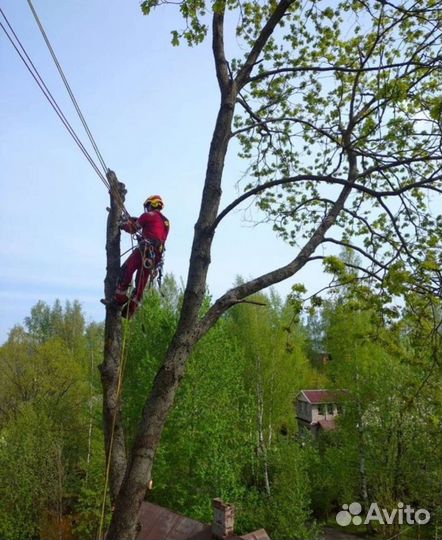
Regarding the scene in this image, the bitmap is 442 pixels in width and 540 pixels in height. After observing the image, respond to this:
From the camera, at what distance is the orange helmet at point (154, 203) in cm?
624

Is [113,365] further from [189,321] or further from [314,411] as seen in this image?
[314,411]

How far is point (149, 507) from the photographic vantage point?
40.7 ft

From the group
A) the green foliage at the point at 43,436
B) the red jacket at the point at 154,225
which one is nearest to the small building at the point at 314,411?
the green foliage at the point at 43,436

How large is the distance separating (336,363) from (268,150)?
16.1m

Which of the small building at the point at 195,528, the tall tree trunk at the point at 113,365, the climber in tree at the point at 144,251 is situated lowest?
the small building at the point at 195,528

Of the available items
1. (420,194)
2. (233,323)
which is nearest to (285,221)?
(420,194)

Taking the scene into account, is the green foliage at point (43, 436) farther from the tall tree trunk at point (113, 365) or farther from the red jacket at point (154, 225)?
the tall tree trunk at point (113, 365)

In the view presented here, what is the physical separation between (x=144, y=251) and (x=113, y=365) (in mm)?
1773

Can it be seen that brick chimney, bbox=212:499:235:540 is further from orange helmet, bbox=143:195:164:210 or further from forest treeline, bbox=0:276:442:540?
orange helmet, bbox=143:195:164:210

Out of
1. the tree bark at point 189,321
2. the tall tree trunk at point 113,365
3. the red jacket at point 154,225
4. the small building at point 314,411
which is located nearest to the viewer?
the tree bark at point 189,321

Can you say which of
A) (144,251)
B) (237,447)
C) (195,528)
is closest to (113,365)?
(144,251)

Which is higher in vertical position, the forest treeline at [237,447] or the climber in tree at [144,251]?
the climber in tree at [144,251]

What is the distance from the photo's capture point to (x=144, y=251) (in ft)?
Answer: 18.6

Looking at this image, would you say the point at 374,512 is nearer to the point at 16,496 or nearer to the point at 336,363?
the point at 336,363
